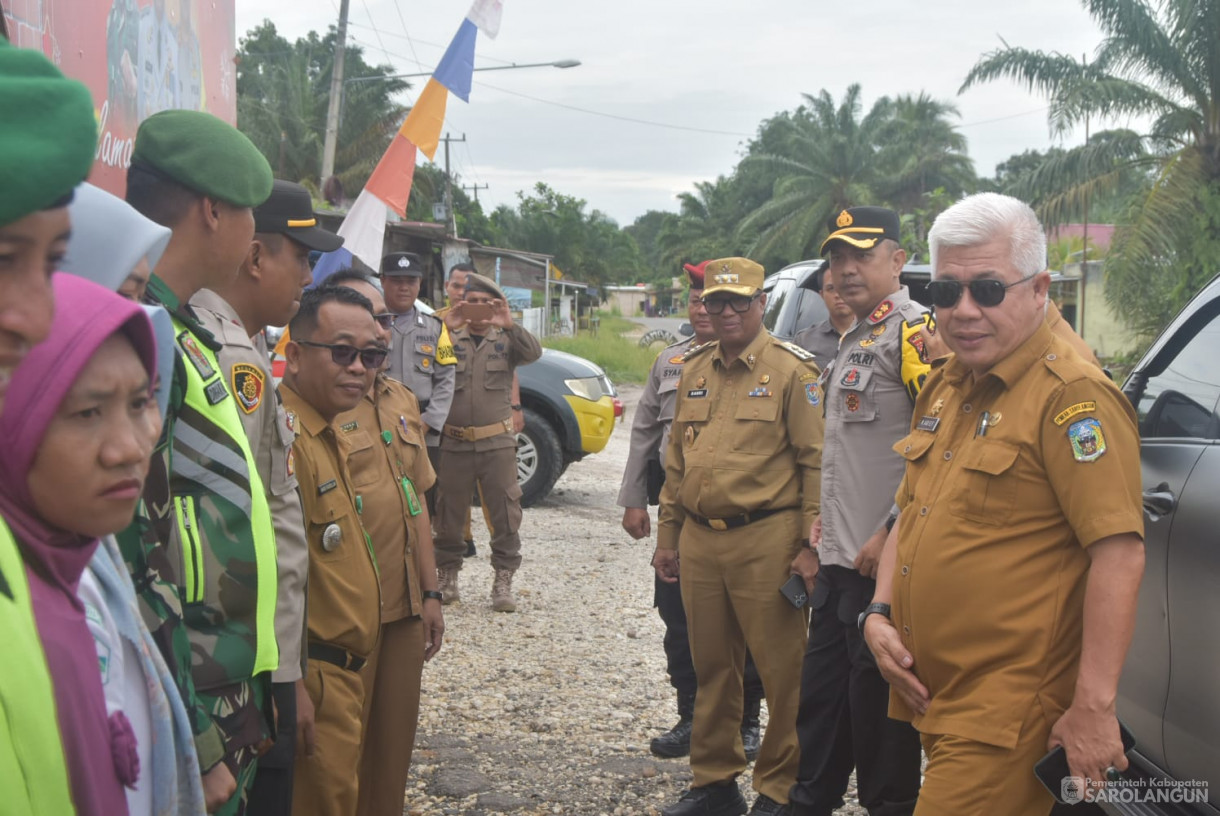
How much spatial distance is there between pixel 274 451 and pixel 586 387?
24.0 feet

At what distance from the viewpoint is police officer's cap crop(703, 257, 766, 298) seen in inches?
166

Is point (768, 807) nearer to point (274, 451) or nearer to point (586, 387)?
point (274, 451)

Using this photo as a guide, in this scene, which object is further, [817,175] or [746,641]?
[817,175]

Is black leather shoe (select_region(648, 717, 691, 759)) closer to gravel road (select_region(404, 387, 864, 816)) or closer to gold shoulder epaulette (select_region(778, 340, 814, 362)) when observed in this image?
gravel road (select_region(404, 387, 864, 816))

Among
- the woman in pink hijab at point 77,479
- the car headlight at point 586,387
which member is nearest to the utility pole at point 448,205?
the car headlight at point 586,387

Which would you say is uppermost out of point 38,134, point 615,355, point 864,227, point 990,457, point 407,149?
point 407,149

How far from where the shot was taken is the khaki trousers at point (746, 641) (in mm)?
4008

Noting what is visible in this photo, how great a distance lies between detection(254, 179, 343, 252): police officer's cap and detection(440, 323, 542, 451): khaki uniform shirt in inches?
153

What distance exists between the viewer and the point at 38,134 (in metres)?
1.14

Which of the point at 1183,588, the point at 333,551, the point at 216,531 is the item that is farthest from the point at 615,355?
the point at 216,531

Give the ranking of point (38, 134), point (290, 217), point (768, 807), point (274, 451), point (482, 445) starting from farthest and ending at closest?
point (482, 445) → point (768, 807) → point (290, 217) → point (274, 451) → point (38, 134)

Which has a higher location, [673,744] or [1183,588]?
[1183,588]

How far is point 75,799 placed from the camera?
52.0 inches

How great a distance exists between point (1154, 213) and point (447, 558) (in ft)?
49.7
